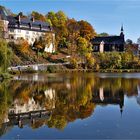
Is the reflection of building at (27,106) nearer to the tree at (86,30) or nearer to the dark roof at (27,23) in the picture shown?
the dark roof at (27,23)

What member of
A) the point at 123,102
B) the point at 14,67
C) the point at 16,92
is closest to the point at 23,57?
the point at 14,67

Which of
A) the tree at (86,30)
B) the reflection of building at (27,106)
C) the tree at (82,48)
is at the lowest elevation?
the reflection of building at (27,106)

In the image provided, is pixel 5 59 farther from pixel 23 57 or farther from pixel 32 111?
pixel 23 57

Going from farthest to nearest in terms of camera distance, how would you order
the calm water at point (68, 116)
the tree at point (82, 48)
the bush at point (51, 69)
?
the tree at point (82, 48)
the bush at point (51, 69)
the calm water at point (68, 116)

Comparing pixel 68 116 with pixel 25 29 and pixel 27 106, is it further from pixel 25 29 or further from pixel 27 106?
pixel 25 29

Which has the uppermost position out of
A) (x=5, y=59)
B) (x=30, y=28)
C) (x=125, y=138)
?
(x=30, y=28)

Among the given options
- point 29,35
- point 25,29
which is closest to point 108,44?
point 29,35

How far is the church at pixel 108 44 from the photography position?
10169cm

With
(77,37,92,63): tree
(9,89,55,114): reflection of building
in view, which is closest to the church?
(77,37,92,63): tree

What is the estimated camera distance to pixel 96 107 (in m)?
23.1

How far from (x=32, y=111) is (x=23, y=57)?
5080cm

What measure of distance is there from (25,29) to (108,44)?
3167 cm

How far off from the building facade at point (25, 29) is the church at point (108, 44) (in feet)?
65.3

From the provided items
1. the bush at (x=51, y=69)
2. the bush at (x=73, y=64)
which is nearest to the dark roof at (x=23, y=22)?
the bush at (x=73, y=64)
